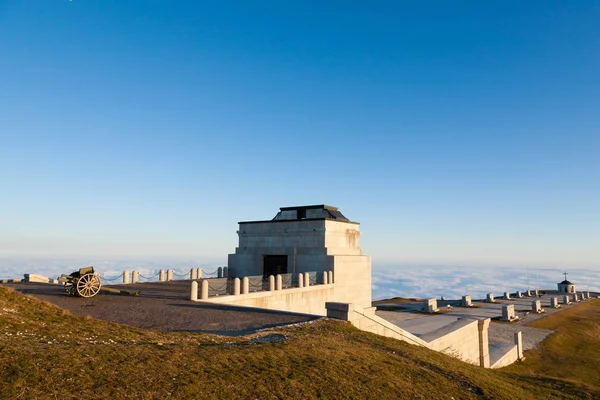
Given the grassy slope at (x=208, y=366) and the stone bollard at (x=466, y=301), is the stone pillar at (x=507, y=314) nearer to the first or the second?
the stone bollard at (x=466, y=301)

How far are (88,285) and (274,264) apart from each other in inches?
651

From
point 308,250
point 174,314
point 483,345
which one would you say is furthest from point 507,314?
point 174,314

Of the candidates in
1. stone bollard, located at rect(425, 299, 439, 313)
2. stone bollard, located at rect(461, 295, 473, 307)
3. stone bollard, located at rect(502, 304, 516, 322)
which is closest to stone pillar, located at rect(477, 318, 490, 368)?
stone bollard, located at rect(502, 304, 516, 322)

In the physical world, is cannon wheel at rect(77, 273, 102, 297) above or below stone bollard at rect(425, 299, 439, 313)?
above

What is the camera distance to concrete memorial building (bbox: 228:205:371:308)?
29.4 m

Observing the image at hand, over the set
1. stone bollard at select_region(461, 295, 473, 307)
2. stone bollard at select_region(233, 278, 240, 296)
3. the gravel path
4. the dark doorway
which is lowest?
stone bollard at select_region(461, 295, 473, 307)

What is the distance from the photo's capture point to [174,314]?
15422 millimetres

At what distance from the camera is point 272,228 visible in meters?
31.9

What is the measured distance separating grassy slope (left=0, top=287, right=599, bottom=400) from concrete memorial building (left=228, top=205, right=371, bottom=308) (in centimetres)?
1553

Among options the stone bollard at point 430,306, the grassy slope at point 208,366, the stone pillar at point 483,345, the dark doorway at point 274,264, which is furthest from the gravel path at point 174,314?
the stone bollard at point 430,306

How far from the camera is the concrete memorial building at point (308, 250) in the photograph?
29.4m

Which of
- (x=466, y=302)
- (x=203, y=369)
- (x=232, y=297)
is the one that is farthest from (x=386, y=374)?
(x=466, y=302)

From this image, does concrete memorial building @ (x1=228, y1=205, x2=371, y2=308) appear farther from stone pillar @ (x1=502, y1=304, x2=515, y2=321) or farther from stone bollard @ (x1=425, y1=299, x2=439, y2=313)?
stone pillar @ (x1=502, y1=304, x2=515, y2=321)

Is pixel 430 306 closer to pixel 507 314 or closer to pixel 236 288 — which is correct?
pixel 507 314
